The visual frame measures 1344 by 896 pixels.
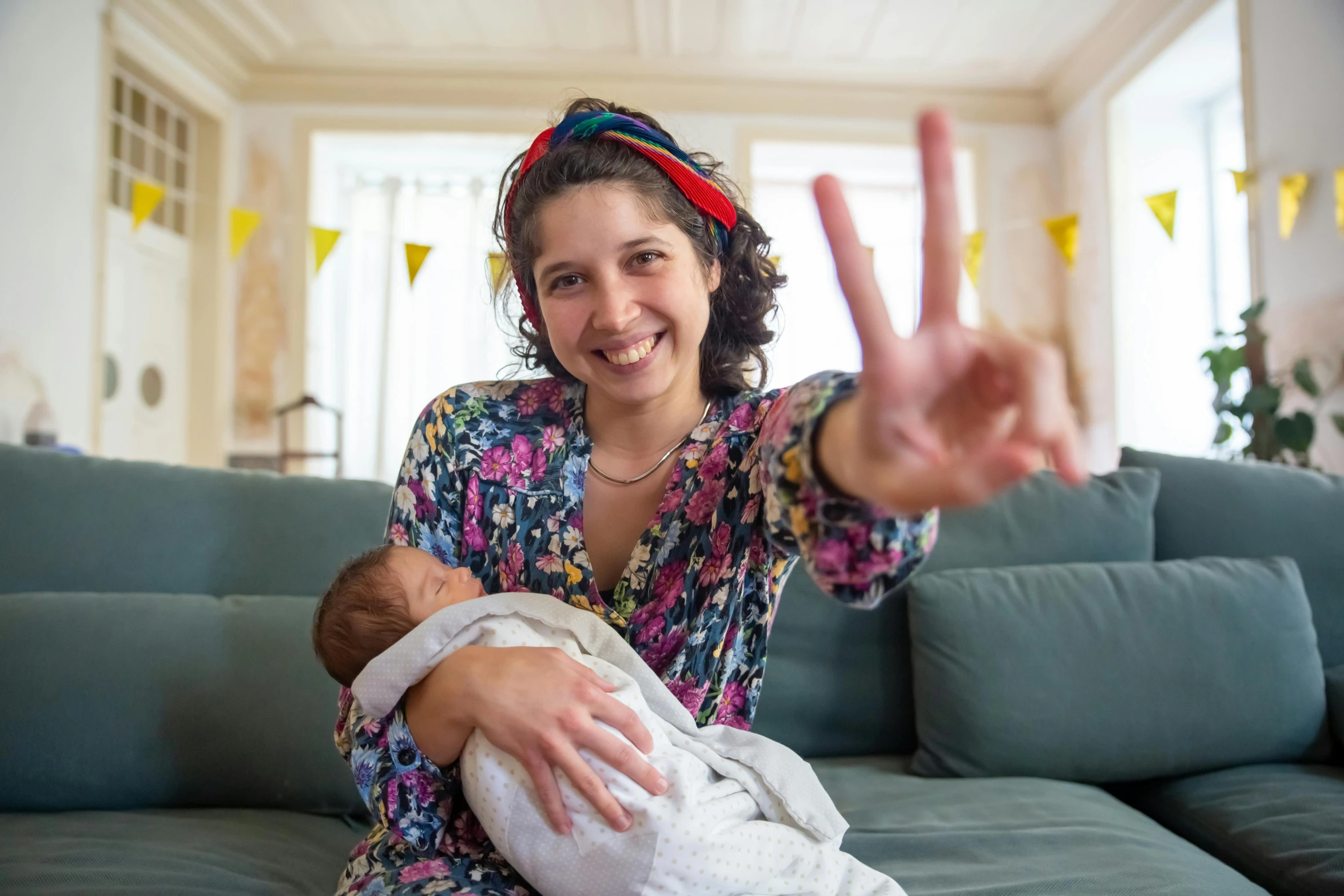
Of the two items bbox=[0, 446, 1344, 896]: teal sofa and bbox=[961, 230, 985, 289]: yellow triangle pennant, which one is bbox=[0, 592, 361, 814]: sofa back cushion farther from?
bbox=[961, 230, 985, 289]: yellow triangle pennant

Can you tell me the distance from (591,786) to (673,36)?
16.7ft

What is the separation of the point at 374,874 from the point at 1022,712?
105cm

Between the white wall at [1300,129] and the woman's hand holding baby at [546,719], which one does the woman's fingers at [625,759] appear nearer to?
the woman's hand holding baby at [546,719]

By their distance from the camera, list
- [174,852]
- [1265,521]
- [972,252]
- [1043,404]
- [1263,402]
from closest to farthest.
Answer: [1043,404] < [174,852] < [1265,521] < [1263,402] < [972,252]

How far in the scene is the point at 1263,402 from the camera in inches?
135

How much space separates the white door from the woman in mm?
4116

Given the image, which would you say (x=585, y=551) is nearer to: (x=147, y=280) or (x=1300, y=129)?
(x=1300, y=129)

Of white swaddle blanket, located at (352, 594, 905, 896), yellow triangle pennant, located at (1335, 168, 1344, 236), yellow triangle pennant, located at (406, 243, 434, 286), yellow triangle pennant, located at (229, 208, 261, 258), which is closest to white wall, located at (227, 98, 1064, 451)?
yellow triangle pennant, located at (229, 208, 261, 258)

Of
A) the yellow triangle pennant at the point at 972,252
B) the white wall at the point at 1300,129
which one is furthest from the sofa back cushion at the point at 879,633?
the yellow triangle pennant at the point at 972,252

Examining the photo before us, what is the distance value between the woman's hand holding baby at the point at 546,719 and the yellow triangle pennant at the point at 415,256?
2935 millimetres

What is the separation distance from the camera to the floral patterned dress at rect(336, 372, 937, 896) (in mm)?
825

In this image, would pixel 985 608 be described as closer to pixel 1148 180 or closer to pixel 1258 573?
pixel 1258 573

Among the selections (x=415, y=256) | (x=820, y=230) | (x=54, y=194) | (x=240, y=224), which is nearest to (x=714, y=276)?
(x=415, y=256)

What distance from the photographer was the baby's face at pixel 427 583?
1.10 m
